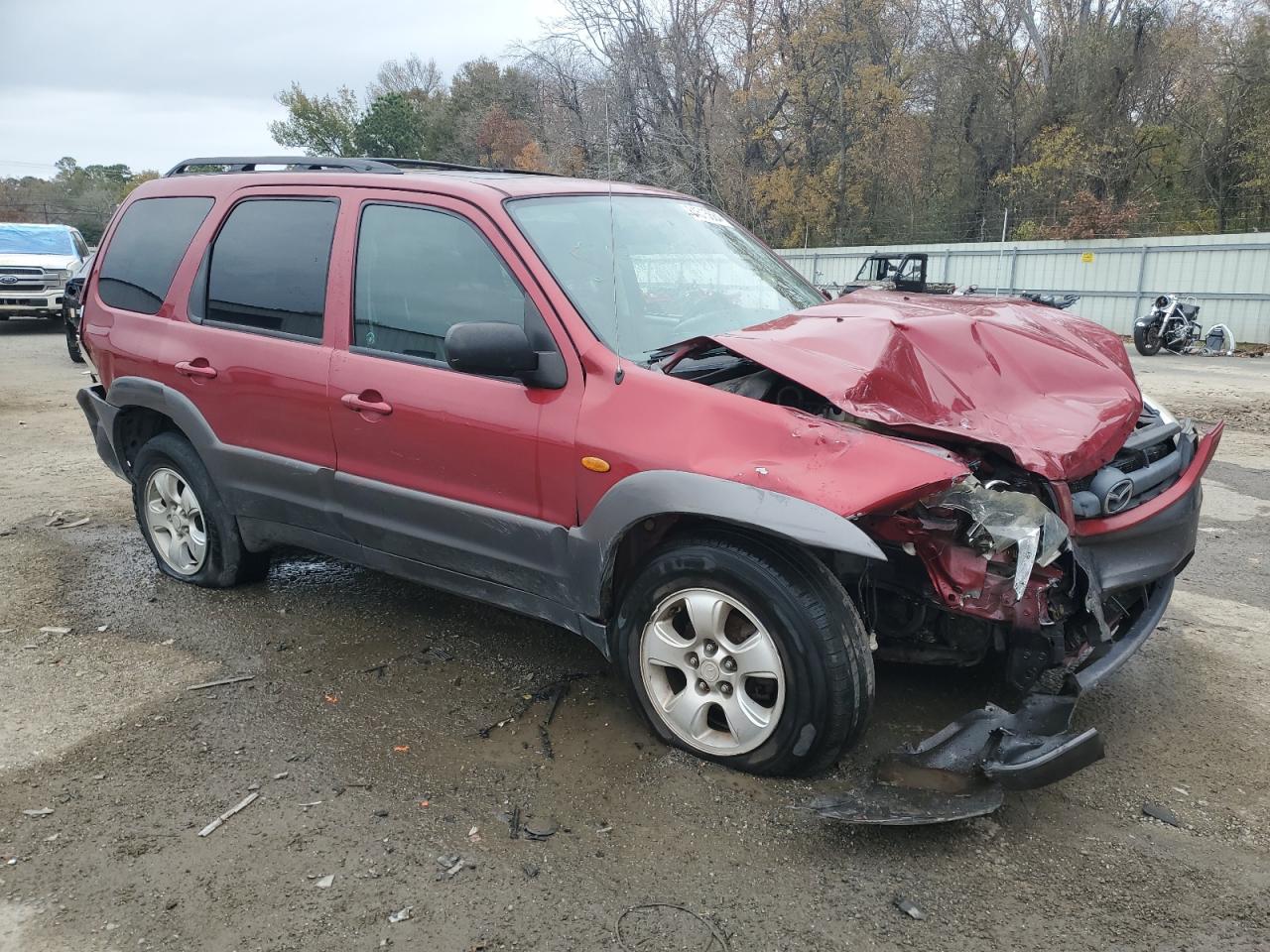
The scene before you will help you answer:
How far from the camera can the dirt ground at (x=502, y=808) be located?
96.3 inches

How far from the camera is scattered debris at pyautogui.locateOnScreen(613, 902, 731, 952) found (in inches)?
92.7

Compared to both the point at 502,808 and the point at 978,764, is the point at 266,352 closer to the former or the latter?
the point at 502,808

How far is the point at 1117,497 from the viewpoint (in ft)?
9.81

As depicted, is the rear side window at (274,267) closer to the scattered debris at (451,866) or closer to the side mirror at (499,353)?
the side mirror at (499,353)

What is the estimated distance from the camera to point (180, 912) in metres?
2.50

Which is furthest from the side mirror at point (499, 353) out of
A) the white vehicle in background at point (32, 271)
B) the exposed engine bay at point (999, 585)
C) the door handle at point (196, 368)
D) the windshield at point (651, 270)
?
the white vehicle in background at point (32, 271)

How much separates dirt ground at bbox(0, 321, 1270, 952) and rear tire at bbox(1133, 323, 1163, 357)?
12.3m

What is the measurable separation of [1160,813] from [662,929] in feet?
5.17

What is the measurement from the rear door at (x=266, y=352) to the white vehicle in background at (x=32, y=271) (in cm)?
1587

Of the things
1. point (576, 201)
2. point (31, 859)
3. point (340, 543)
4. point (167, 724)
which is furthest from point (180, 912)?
point (576, 201)

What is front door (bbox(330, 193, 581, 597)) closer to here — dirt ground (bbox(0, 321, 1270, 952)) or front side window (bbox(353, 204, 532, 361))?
front side window (bbox(353, 204, 532, 361))

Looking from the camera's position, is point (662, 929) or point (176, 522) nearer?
point (662, 929)

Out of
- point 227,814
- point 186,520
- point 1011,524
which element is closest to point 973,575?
point 1011,524

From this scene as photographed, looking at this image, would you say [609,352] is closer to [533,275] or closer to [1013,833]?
[533,275]
